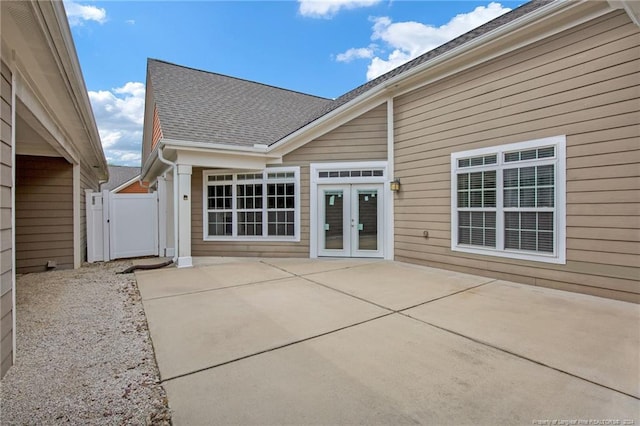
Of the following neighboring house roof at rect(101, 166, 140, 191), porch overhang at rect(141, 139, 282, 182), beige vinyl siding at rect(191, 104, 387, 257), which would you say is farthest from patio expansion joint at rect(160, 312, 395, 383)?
neighboring house roof at rect(101, 166, 140, 191)

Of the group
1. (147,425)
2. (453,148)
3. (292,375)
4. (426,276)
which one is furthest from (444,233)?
(147,425)

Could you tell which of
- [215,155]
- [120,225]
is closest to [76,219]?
[120,225]

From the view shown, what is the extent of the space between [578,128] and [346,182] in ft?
14.3

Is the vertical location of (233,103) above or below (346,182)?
above

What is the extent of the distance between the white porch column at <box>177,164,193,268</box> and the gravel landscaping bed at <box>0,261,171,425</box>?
2143 millimetres

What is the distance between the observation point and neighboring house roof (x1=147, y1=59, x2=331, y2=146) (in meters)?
8.05

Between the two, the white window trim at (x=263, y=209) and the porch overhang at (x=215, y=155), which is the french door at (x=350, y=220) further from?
the porch overhang at (x=215, y=155)

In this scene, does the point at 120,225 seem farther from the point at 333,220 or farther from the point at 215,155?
the point at 333,220

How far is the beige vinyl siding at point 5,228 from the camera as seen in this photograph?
8.39ft

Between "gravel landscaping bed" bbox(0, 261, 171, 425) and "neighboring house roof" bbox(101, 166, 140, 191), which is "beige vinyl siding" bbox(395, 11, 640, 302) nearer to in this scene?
"gravel landscaping bed" bbox(0, 261, 171, 425)

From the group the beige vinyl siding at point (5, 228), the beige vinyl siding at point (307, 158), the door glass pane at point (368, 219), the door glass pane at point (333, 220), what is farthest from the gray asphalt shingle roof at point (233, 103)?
the beige vinyl siding at point (5, 228)

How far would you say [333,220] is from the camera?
312 inches

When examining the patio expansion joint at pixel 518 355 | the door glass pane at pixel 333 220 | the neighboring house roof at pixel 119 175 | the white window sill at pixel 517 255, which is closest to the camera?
the patio expansion joint at pixel 518 355

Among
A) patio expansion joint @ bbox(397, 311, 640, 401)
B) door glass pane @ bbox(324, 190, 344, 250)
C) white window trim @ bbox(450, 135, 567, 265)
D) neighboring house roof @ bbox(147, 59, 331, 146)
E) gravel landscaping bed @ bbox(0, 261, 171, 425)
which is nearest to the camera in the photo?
gravel landscaping bed @ bbox(0, 261, 171, 425)
